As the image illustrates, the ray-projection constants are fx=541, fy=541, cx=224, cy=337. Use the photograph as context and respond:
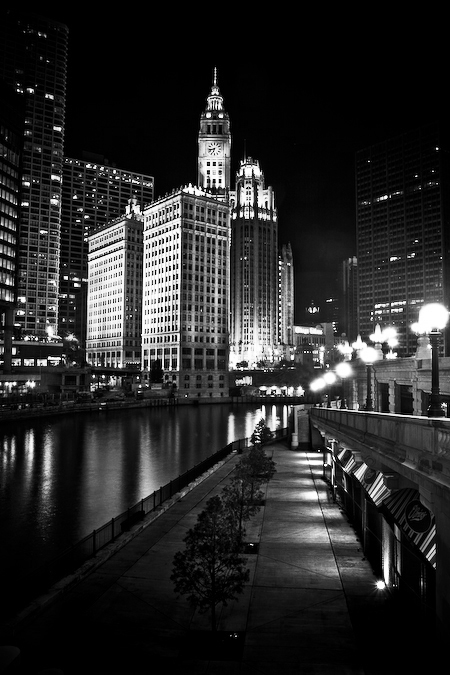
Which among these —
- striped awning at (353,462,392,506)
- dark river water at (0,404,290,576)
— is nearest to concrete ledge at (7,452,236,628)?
dark river water at (0,404,290,576)

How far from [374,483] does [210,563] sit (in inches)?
342

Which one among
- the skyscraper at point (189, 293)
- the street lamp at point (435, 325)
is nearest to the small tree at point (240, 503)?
the street lamp at point (435, 325)

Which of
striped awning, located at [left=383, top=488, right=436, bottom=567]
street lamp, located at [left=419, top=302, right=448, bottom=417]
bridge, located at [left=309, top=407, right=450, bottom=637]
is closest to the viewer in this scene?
bridge, located at [left=309, top=407, right=450, bottom=637]

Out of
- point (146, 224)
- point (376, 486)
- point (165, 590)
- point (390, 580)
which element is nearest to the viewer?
point (165, 590)

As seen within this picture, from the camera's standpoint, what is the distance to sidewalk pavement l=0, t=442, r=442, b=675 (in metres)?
13.1

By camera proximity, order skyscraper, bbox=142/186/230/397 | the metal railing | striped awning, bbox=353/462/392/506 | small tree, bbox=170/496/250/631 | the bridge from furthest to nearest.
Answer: skyscraper, bbox=142/186/230/397
striped awning, bbox=353/462/392/506
the metal railing
small tree, bbox=170/496/250/631
the bridge

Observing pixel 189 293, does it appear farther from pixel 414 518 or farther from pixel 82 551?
pixel 414 518

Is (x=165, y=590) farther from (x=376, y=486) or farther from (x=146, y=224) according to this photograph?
(x=146, y=224)

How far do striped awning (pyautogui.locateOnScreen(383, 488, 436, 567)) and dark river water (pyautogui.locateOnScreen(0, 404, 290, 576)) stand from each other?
18205 millimetres

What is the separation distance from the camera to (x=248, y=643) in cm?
1416

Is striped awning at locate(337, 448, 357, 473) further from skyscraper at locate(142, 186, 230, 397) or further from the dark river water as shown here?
skyscraper at locate(142, 186, 230, 397)

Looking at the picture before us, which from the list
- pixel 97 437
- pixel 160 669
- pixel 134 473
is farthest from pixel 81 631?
pixel 97 437

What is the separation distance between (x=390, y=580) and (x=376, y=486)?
330 centimetres

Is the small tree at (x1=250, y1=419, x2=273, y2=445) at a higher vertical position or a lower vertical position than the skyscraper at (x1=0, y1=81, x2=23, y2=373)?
lower
